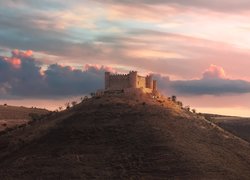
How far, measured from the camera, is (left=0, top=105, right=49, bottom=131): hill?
149m

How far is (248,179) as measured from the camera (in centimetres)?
8500

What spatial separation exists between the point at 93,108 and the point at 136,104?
6.82 meters

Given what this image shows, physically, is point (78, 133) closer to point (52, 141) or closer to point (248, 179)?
point (52, 141)

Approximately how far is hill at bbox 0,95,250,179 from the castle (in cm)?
240

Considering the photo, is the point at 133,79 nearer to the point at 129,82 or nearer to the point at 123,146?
the point at 129,82

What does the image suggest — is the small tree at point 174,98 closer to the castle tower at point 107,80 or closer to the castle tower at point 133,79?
the castle tower at point 133,79

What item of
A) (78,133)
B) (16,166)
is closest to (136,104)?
(78,133)

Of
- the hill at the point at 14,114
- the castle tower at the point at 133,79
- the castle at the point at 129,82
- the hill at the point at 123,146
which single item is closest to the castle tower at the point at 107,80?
the castle at the point at 129,82

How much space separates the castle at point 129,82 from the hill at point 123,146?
2400 millimetres

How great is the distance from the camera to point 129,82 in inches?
4373

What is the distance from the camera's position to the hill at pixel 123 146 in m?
83.8

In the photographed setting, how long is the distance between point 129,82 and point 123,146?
22.1 m

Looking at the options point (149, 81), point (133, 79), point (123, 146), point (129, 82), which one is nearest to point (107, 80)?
point (129, 82)

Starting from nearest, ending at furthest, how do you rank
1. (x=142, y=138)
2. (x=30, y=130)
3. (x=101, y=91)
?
(x=142, y=138) → (x=30, y=130) → (x=101, y=91)
